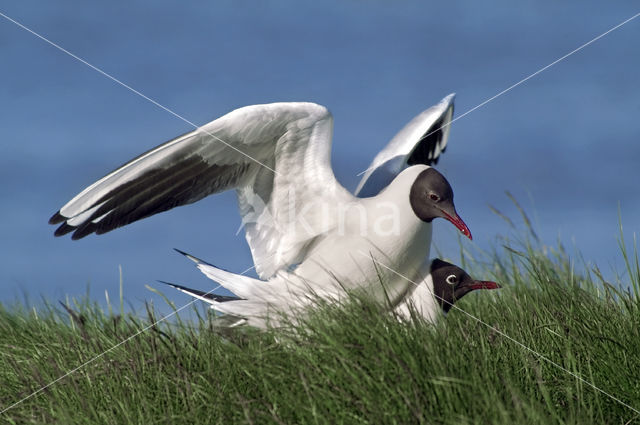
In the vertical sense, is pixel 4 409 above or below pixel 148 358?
below

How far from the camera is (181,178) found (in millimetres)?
4719

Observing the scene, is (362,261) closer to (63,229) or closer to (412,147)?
(412,147)

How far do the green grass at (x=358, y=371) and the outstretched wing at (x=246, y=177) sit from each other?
774 mm

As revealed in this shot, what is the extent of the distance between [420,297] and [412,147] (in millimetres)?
1493

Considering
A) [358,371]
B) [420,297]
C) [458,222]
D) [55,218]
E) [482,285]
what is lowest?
[358,371]

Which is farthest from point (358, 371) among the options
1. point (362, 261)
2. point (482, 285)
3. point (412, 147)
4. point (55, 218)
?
point (412, 147)

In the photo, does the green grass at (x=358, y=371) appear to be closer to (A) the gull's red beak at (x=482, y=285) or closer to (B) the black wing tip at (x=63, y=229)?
(A) the gull's red beak at (x=482, y=285)

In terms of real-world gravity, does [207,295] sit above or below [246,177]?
below

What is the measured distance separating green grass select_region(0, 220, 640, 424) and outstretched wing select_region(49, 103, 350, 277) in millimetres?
774

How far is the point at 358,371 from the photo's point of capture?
304 cm

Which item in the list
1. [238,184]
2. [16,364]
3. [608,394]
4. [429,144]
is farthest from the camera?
[429,144]

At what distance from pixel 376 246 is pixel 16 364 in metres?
2.07

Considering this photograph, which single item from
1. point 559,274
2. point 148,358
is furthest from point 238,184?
point 559,274

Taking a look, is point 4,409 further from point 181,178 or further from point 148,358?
point 181,178
